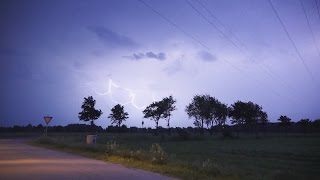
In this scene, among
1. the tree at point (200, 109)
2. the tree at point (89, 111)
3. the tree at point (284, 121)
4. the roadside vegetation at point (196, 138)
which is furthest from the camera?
the tree at point (284, 121)

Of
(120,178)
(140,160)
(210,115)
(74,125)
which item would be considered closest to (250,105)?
(210,115)

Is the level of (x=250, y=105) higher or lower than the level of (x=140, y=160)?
higher

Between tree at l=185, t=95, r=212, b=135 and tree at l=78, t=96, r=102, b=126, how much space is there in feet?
129

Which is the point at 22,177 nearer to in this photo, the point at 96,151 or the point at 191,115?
the point at 96,151

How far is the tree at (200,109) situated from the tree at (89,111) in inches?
1551

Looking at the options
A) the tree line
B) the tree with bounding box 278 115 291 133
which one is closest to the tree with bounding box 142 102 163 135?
the tree line

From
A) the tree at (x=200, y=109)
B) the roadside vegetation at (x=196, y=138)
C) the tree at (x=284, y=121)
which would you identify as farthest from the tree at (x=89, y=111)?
the tree at (x=284, y=121)

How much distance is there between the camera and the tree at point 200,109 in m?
118

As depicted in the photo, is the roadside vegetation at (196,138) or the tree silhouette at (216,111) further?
the tree silhouette at (216,111)

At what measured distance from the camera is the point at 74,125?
19688 centimetres

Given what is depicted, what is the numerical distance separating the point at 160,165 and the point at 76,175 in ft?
20.9

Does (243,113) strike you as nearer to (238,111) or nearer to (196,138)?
(238,111)

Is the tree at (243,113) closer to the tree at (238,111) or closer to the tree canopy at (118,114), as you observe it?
the tree at (238,111)

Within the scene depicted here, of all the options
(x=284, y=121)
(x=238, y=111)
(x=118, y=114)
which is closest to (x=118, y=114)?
(x=118, y=114)
